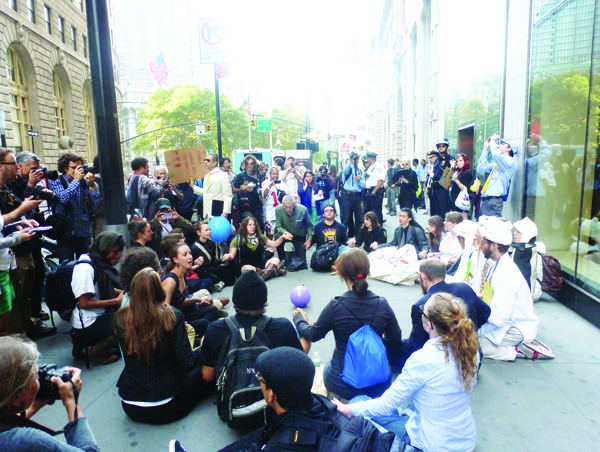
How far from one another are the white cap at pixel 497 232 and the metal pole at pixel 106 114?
4163mm

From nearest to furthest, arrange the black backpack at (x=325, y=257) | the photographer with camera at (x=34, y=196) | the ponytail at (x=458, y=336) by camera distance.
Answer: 1. the ponytail at (x=458, y=336)
2. the photographer with camera at (x=34, y=196)
3. the black backpack at (x=325, y=257)

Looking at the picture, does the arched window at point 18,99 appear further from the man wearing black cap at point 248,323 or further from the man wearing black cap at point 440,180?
the man wearing black cap at point 248,323

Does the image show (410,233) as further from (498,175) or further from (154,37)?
(154,37)

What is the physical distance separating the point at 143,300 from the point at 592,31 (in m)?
6.83

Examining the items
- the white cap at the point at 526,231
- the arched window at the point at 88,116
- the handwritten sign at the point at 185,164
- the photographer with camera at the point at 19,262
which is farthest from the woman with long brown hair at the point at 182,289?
the arched window at the point at 88,116

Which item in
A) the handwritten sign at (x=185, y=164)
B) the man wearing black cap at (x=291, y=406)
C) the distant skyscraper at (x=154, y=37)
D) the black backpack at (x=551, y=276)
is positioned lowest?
the black backpack at (x=551, y=276)

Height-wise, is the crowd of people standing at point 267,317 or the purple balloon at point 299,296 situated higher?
the crowd of people standing at point 267,317

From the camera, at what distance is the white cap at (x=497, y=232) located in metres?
4.49

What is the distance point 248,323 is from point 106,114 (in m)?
3.52

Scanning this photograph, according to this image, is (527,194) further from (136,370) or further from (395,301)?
(136,370)

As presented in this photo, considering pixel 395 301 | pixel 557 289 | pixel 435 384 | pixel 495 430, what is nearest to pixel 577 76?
pixel 557 289

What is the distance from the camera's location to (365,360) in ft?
10.8

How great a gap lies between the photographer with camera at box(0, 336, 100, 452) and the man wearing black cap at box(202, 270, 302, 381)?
1245 millimetres

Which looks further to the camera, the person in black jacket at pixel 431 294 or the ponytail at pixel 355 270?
the person in black jacket at pixel 431 294
